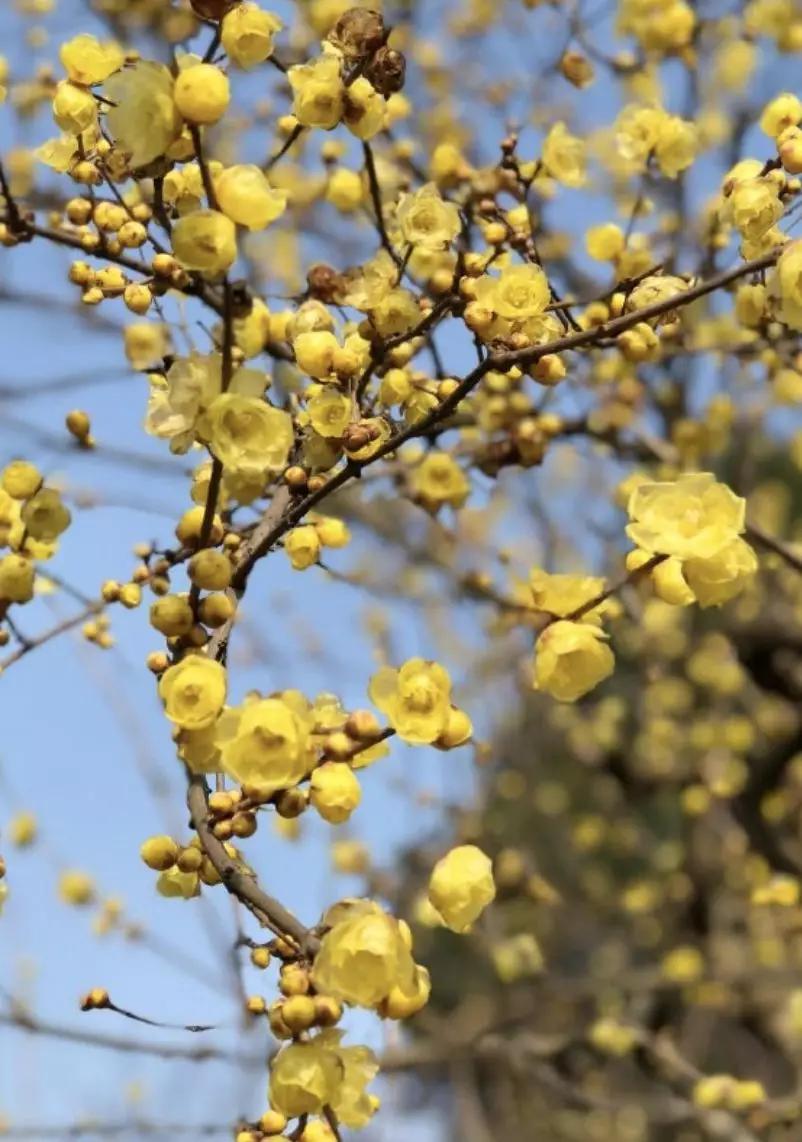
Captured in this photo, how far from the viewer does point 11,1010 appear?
267 centimetres

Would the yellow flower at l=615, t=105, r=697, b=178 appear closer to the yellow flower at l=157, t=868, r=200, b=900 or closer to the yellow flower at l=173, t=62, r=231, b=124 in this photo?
the yellow flower at l=173, t=62, r=231, b=124

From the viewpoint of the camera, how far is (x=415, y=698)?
1.27m

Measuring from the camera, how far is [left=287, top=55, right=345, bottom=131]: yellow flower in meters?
1.46

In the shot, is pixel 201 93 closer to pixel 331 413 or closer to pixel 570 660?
pixel 331 413

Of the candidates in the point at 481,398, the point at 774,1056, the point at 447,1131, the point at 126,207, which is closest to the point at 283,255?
the point at 481,398

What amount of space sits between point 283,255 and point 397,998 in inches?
176

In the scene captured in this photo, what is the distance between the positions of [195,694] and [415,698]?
250 millimetres

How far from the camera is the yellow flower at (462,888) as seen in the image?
1264mm

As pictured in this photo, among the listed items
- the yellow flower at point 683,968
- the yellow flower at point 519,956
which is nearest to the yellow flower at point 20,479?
the yellow flower at point 519,956

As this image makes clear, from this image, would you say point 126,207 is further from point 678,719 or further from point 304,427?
point 678,719

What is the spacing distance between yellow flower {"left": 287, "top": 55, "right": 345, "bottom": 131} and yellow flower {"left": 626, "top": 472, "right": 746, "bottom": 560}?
66cm

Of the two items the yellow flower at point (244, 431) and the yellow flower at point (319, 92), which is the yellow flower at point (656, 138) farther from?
the yellow flower at point (244, 431)

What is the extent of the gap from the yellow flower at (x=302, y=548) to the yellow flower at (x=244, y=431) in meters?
0.38

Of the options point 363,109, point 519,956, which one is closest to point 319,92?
point 363,109
